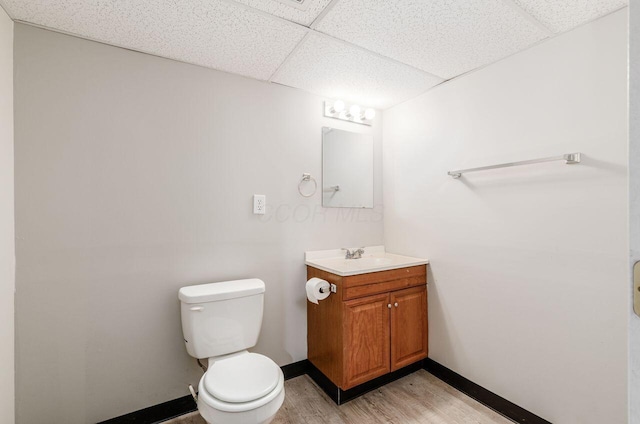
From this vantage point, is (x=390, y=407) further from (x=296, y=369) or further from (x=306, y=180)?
(x=306, y=180)

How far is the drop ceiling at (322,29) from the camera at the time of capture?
1345 mm

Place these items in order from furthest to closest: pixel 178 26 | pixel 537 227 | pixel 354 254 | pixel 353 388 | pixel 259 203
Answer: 1. pixel 354 254
2. pixel 259 203
3. pixel 353 388
4. pixel 537 227
5. pixel 178 26

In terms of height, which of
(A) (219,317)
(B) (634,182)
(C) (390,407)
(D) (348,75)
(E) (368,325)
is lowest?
(C) (390,407)

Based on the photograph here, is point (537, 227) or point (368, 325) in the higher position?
point (537, 227)

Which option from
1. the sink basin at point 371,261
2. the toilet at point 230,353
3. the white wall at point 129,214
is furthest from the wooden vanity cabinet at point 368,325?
the toilet at point 230,353

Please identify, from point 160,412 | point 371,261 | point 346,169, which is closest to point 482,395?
point 371,261

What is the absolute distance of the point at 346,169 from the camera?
2451mm

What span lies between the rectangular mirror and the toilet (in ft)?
3.09

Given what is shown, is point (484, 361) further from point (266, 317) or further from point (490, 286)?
point (266, 317)

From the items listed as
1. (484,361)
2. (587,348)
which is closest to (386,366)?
(484,361)

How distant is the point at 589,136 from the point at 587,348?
1044 mm

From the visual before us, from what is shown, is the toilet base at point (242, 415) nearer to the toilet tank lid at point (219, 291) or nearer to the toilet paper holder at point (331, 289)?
the toilet tank lid at point (219, 291)

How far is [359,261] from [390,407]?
95 cm

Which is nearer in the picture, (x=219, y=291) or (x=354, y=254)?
(x=219, y=291)
